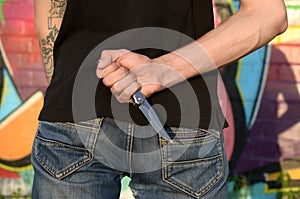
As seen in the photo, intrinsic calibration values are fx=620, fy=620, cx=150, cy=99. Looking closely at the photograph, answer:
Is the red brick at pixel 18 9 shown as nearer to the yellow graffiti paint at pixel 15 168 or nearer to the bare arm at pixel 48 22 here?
the yellow graffiti paint at pixel 15 168

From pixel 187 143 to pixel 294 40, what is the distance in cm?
268

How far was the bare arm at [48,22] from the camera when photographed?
2.11 m

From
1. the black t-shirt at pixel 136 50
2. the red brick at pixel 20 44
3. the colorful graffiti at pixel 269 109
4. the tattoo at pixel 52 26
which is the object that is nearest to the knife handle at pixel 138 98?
the black t-shirt at pixel 136 50

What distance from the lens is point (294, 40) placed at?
13.9ft

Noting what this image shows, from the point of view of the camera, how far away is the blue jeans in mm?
1738

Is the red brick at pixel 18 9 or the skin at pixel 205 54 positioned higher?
the skin at pixel 205 54

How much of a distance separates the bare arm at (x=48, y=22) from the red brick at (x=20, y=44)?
93.8 inches

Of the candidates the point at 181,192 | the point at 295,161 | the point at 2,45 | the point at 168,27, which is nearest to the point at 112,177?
the point at 181,192

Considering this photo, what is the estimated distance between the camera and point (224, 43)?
1.67 metres

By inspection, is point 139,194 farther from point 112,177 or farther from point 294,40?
point 294,40

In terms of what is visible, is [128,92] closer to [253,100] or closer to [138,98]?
[138,98]

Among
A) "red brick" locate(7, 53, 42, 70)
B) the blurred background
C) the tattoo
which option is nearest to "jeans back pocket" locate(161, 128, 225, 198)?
the tattoo

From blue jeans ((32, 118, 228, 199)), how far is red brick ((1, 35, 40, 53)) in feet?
9.35

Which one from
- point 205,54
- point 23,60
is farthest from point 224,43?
point 23,60
